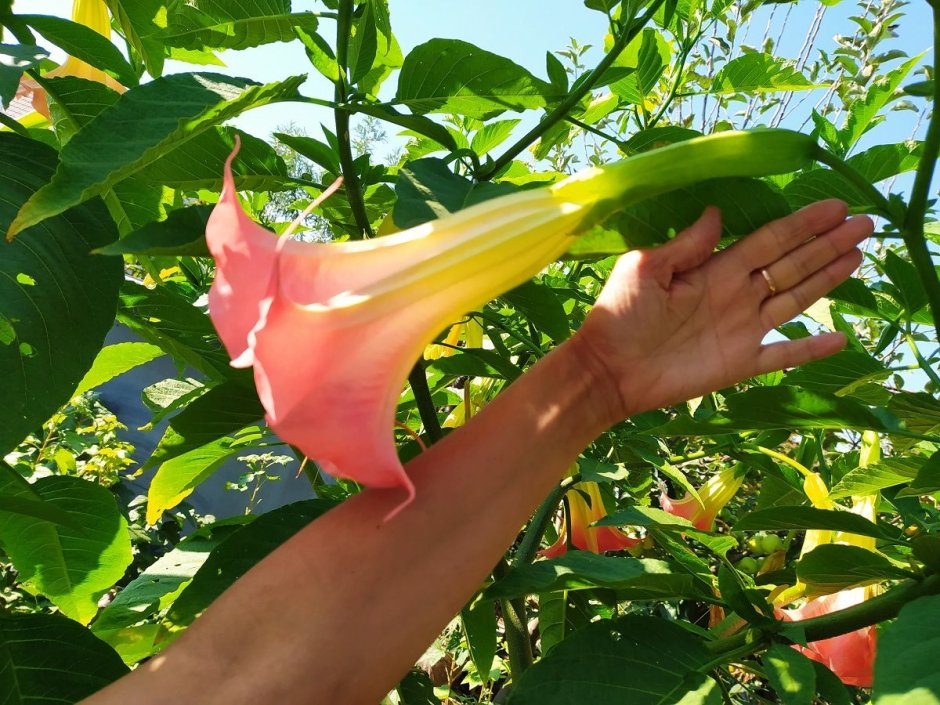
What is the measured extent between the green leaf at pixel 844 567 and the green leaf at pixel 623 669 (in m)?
0.15

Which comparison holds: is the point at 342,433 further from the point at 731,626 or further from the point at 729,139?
the point at 731,626

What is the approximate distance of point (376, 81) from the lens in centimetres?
111

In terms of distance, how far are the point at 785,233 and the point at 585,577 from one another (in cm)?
42

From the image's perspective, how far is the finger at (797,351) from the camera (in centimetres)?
75

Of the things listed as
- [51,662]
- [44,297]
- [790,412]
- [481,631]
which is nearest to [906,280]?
[790,412]

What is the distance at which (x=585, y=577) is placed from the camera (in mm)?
882

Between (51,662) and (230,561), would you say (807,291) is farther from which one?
(51,662)

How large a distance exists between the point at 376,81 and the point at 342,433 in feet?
2.27

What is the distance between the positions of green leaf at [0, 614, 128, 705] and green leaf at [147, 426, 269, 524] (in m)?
0.38

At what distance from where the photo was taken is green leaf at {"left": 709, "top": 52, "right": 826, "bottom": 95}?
1.29m

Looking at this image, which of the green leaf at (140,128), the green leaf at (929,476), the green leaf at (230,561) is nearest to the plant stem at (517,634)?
the green leaf at (230,561)

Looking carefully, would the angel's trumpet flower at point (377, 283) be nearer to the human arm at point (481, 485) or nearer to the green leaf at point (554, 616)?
the human arm at point (481, 485)

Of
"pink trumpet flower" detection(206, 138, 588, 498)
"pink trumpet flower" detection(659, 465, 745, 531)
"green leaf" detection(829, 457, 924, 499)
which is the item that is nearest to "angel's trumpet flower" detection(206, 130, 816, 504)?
"pink trumpet flower" detection(206, 138, 588, 498)

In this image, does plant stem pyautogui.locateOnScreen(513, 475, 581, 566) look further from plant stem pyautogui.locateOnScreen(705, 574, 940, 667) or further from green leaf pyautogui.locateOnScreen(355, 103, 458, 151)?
green leaf pyautogui.locateOnScreen(355, 103, 458, 151)
